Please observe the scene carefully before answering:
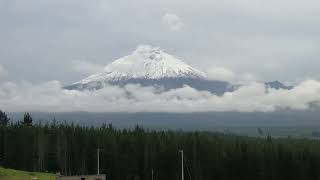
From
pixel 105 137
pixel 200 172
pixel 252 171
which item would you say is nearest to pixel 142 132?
pixel 105 137

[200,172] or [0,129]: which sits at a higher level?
[0,129]

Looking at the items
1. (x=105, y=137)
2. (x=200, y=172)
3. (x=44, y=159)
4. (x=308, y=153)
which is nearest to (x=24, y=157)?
(x=44, y=159)

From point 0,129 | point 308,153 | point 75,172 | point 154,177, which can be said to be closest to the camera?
point 308,153

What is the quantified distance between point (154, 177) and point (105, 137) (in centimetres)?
1186

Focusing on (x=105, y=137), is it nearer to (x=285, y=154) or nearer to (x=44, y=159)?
(x=44, y=159)

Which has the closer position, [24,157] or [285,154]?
[285,154]

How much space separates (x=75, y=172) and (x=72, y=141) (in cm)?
546

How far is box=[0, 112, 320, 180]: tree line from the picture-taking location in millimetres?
96250

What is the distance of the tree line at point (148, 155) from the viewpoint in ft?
316

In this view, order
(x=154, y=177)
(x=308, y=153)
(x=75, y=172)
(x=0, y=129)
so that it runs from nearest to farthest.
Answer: (x=308, y=153) < (x=154, y=177) < (x=75, y=172) < (x=0, y=129)

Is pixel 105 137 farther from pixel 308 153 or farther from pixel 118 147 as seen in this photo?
pixel 308 153

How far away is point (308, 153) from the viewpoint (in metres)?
95.6

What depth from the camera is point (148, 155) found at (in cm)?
10344

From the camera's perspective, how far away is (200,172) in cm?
10150
